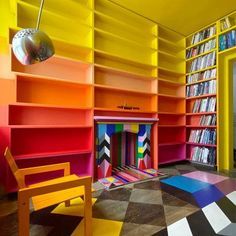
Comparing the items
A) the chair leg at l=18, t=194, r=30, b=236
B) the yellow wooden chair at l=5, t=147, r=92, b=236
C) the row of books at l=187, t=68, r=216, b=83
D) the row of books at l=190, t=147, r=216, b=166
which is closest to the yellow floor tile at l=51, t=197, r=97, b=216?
the yellow wooden chair at l=5, t=147, r=92, b=236

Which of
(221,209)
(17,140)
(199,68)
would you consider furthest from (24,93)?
(199,68)

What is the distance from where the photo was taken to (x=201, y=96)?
3684 millimetres

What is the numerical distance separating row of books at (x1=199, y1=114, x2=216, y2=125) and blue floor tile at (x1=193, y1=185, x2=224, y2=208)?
4.75ft

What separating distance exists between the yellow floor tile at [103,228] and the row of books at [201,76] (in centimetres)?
328

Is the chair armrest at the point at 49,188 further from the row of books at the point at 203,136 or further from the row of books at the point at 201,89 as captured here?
the row of books at the point at 201,89

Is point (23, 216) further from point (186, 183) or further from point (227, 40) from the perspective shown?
point (227, 40)

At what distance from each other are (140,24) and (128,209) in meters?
3.39

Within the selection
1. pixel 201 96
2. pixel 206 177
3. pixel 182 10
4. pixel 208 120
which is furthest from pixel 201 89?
pixel 206 177

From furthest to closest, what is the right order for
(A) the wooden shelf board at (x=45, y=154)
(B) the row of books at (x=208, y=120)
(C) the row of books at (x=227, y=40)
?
1. (B) the row of books at (x=208, y=120)
2. (C) the row of books at (x=227, y=40)
3. (A) the wooden shelf board at (x=45, y=154)

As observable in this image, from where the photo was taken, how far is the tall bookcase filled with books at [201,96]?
3.49m

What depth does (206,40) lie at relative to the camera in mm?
3604

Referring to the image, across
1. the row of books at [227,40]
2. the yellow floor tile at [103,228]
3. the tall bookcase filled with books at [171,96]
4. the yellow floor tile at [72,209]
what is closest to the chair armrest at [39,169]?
the yellow floor tile at [72,209]

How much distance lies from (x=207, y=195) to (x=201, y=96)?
7.08 feet

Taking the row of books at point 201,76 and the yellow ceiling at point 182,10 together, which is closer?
the yellow ceiling at point 182,10
